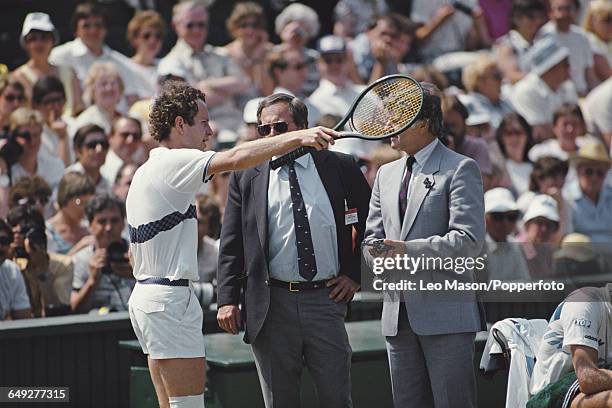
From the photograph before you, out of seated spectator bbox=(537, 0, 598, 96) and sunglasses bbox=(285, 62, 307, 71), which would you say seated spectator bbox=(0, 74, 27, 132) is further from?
seated spectator bbox=(537, 0, 598, 96)

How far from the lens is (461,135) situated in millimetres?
9602

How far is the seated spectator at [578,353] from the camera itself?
5430 mm

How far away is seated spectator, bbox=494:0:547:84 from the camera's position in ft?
41.7

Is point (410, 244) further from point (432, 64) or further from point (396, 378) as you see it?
point (432, 64)

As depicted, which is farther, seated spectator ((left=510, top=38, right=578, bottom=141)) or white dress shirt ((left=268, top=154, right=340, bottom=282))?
seated spectator ((left=510, top=38, right=578, bottom=141))

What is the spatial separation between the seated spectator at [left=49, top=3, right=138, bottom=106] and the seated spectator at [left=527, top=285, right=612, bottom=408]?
5.99 metres

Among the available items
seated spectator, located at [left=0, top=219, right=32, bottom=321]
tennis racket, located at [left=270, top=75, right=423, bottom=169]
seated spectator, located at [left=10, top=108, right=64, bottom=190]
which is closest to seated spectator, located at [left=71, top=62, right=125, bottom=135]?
seated spectator, located at [left=10, top=108, right=64, bottom=190]

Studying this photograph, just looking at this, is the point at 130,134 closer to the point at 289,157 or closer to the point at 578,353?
the point at 289,157

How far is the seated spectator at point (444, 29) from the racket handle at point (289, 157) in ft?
23.5

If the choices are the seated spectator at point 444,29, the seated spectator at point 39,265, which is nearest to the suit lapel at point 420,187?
the seated spectator at point 39,265

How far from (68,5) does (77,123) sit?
2.82 metres

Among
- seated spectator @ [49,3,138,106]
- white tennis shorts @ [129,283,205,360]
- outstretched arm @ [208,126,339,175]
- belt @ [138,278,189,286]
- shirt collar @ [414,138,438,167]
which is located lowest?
white tennis shorts @ [129,283,205,360]

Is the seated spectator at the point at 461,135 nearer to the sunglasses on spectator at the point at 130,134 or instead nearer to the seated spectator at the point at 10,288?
the sunglasses on spectator at the point at 130,134

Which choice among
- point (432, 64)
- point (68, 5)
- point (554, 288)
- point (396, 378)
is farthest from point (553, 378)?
point (68, 5)
